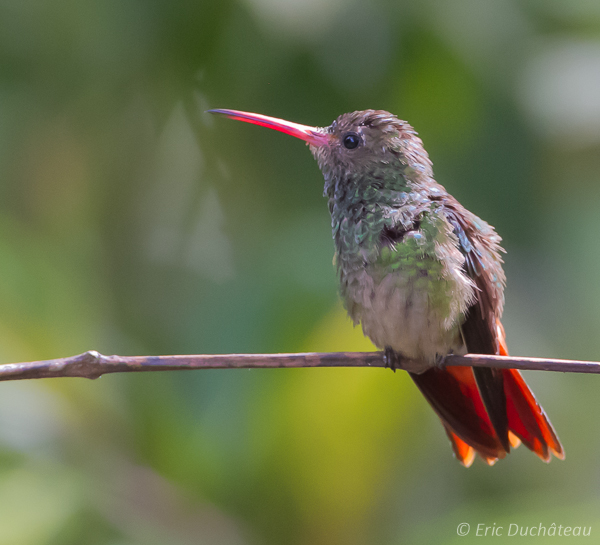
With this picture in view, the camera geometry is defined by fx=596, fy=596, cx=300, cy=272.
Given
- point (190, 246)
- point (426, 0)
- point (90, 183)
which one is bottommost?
point (190, 246)

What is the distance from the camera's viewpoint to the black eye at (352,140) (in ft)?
5.29

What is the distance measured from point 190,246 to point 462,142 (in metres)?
Answer: 1.17

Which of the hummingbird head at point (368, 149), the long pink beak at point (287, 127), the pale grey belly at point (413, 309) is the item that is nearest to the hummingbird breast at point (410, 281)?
the pale grey belly at point (413, 309)

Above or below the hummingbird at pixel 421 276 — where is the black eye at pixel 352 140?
above

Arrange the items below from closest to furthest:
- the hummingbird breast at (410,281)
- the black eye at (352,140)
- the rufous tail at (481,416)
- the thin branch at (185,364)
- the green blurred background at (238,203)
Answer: the thin branch at (185,364)
the hummingbird breast at (410,281)
the rufous tail at (481,416)
the black eye at (352,140)
the green blurred background at (238,203)

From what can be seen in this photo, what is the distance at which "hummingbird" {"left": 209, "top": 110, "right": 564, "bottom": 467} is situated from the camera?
4.51 feet

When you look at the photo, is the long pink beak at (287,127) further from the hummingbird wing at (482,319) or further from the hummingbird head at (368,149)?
the hummingbird wing at (482,319)

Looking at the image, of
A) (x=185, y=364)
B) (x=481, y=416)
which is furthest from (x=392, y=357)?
(x=185, y=364)

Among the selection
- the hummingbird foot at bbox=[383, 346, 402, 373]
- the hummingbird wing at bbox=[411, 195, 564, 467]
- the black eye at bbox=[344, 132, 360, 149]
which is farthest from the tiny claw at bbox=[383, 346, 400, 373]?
the black eye at bbox=[344, 132, 360, 149]

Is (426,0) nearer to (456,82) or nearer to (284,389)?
(456,82)

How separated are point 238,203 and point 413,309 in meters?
1.25

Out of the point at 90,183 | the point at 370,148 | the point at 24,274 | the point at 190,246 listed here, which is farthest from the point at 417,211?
the point at 24,274

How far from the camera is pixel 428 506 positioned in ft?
7.50

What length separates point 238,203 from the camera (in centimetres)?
245
